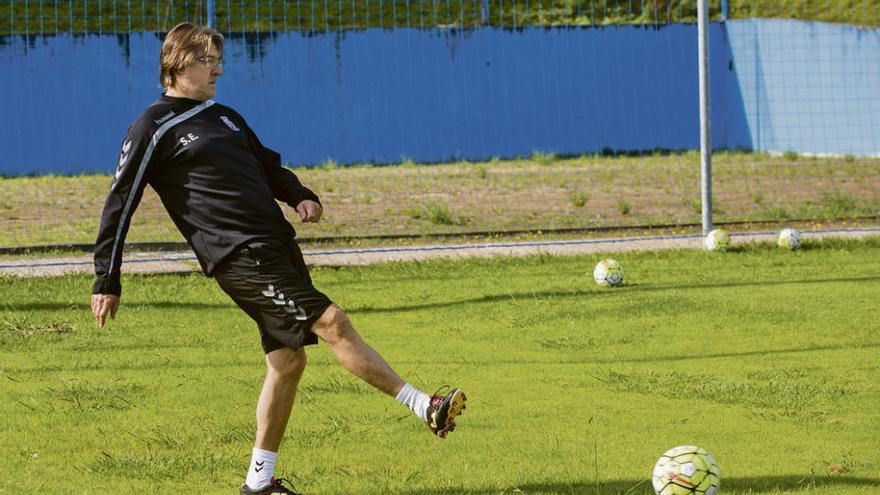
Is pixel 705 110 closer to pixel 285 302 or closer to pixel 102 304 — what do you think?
pixel 285 302

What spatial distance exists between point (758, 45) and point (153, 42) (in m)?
11.5

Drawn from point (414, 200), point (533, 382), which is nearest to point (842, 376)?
point (533, 382)

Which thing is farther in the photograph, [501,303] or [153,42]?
[153,42]

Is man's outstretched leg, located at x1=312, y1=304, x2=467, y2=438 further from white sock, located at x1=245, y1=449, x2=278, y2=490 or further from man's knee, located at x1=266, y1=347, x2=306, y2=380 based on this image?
white sock, located at x1=245, y1=449, x2=278, y2=490

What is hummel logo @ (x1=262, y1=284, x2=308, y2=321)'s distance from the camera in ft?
17.3

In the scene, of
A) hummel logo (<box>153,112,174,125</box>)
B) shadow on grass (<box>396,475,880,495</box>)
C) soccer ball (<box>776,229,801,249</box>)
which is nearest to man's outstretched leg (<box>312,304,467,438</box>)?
shadow on grass (<box>396,475,880,495</box>)

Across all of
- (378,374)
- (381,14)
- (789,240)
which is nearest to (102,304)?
(378,374)

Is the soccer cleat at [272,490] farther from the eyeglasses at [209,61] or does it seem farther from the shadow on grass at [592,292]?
the shadow on grass at [592,292]

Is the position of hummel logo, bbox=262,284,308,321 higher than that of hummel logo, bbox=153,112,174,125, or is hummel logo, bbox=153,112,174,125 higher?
hummel logo, bbox=153,112,174,125

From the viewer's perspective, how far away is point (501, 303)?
10.4m

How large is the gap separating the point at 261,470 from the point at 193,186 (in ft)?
3.71

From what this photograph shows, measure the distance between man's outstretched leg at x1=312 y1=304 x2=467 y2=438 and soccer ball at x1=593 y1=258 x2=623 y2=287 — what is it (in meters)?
5.86

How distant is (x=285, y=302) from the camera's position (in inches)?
208

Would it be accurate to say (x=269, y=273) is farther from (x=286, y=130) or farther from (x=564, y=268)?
(x=286, y=130)
